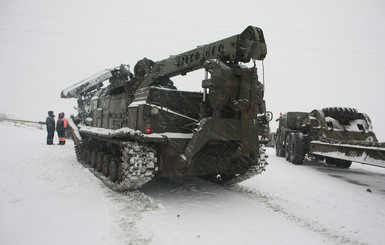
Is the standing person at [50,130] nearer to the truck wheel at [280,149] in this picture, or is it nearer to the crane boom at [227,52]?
the crane boom at [227,52]

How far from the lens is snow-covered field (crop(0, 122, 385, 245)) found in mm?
3941

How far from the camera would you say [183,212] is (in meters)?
5.02

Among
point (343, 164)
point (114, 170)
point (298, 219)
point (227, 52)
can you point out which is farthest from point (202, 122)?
point (343, 164)

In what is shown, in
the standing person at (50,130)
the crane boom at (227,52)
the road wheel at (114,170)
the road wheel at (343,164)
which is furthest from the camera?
the standing person at (50,130)

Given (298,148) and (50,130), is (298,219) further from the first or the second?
(50,130)

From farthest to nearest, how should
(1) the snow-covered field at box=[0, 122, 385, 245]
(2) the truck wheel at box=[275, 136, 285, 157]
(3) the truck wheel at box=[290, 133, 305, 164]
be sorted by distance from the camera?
(2) the truck wheel at box=[275, 136, 285, 157]
(3) the truck wheel at box=[290, 133, 305, 164]
(1) the snow-covered field at box=[0, 122, 385, 245]

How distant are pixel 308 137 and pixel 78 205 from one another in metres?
9.36

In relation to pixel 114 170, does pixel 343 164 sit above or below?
below

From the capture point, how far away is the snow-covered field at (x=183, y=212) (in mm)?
3941

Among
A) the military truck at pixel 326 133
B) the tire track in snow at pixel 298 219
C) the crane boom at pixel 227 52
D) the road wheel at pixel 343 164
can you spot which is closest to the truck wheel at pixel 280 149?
the military truck at pixel 326 133

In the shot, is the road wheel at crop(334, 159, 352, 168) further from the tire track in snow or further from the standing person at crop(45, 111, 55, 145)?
the standing person at crop(45, 111, 55, 145)

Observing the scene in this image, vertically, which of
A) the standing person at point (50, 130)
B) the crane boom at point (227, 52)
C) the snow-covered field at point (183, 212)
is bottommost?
the snow-covered field at point (183, 212)

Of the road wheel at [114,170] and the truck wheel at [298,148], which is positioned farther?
the truck wheel at [298,148]

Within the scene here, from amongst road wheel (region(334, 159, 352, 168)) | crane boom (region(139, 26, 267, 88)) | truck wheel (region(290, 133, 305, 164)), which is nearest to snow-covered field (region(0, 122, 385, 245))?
crane boom (region(139, 26, 267, 88))
